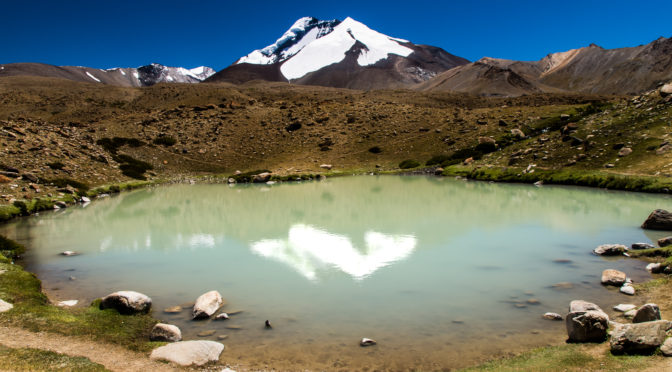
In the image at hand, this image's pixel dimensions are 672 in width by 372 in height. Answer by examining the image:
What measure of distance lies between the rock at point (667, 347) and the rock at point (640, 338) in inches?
6.6

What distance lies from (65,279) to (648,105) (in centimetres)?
5681

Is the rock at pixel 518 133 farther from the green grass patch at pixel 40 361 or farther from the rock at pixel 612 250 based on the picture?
the green grass patch at pixel 40 361

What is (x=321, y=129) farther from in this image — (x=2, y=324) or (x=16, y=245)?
(x=2, y=324)

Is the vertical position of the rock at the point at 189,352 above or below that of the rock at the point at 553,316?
below

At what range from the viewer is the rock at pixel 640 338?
→ 7488 millimetres

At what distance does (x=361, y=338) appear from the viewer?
1014 centimetres

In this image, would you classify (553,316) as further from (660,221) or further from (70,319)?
(660,221)

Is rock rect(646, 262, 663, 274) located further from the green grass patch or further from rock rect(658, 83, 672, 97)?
rock rect(658, 83, 672, 97)

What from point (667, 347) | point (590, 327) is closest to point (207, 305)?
point (590, 327)

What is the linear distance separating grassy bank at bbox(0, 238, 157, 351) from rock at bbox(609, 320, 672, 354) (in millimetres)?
9878

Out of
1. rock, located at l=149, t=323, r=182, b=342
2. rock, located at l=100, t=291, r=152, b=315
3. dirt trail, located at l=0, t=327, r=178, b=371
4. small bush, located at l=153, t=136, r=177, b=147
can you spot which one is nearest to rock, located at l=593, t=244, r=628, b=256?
rock, located at l=149, t=323, r=182, b=342

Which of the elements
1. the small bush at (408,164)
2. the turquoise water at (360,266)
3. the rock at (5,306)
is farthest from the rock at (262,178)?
the rock at (5,306)

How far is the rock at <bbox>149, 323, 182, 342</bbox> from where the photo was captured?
9969 millimetres

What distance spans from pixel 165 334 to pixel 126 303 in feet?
7.89
